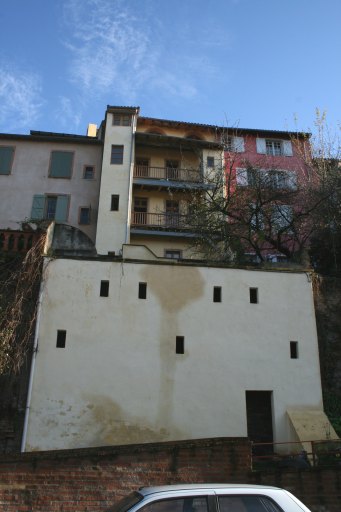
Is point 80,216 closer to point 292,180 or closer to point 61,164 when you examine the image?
point 61,164

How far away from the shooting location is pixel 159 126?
99.9ft

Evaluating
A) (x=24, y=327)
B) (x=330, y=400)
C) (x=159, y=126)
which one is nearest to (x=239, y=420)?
(x=330, y=400)

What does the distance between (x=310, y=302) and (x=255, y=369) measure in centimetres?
339

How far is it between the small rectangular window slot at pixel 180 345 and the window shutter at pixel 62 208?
13.9 meters

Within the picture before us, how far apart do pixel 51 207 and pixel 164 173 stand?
721 centimetres

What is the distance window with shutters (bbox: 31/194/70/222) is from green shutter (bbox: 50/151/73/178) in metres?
1.45

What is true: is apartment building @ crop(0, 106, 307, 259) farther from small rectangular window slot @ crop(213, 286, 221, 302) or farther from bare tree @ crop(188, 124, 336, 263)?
small rectangular window slot @ crop(213, 286, 221, 302)

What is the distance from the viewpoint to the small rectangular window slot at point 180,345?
1527cm

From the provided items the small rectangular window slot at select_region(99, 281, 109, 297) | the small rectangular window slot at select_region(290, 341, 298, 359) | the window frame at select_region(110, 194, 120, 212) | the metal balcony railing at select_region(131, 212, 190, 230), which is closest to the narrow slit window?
the window frame at select_region(110, 194, 120, 212)

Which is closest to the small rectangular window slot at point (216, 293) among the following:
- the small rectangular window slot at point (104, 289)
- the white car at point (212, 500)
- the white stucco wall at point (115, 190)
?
the small rectangular window slot at point (104, 289)

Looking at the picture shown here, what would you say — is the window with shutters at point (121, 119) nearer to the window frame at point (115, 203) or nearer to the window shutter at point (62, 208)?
the window frame at point (115, 203)

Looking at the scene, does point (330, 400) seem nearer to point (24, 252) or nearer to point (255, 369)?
point (255, 369)

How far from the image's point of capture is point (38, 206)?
87.5 feet

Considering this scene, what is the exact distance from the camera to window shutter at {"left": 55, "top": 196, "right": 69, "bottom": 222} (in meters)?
26.7
